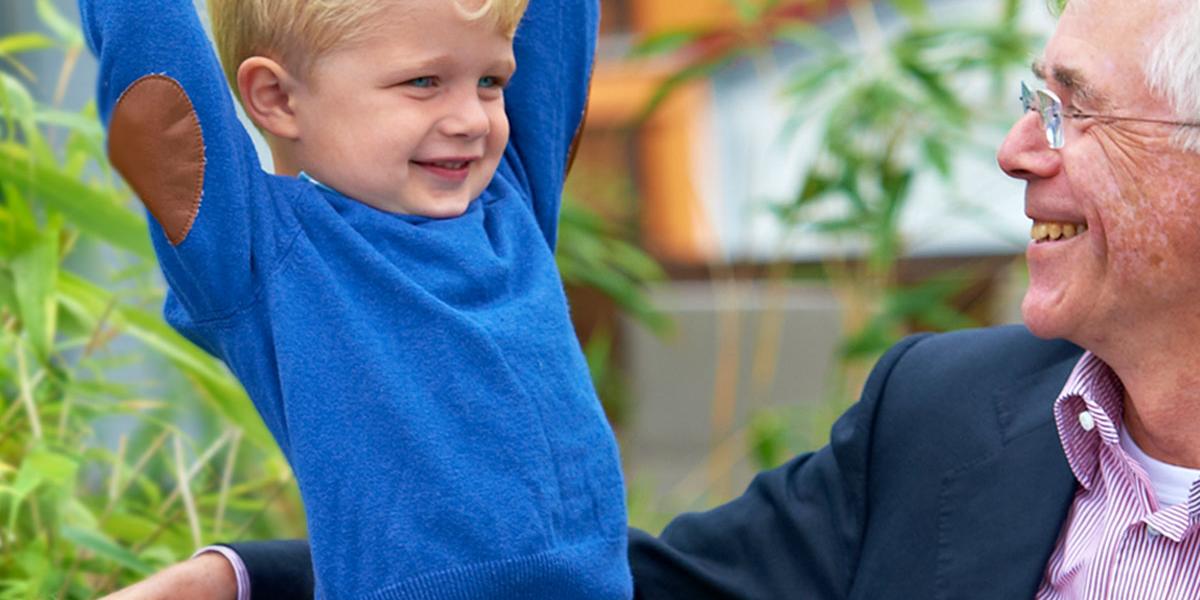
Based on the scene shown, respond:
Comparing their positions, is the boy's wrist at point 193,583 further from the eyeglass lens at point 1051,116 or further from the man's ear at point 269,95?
the eyeglass lens at point 1051,116

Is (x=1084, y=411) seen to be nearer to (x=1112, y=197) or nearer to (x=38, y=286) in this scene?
(x=1112, y=197)

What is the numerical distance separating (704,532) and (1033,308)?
1.52ft

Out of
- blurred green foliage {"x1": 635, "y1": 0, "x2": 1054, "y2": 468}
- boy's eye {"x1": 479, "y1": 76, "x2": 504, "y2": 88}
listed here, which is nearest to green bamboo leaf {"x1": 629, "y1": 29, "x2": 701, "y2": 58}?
blurred green foliage {"x1": 635, "y1": 0, "x2": 1054, "y2": 468}

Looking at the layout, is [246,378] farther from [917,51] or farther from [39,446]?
[917,51]

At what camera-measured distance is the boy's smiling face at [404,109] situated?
4.78ft

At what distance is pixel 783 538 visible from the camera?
1.95 metres

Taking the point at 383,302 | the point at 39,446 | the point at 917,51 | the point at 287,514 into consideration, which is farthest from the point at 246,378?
the point at 917,51

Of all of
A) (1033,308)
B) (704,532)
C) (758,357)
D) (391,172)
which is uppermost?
(391,172)

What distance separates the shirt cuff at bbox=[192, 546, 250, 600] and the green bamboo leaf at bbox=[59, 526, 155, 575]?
41cm

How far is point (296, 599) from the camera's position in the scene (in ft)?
5.47

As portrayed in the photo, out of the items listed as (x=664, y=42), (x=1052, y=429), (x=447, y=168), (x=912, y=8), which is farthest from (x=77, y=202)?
(x=912, y=8)

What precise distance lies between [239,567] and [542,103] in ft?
1.75

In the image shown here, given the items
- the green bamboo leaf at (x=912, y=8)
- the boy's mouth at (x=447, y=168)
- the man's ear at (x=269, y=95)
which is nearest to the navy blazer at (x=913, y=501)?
the boy's mouth at (x=447, y=168)

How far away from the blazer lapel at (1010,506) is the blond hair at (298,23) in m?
0.73
